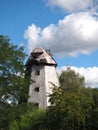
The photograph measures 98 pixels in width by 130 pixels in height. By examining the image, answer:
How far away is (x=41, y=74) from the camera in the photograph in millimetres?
81562

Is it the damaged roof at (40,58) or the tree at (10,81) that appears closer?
the tree at (10,81)

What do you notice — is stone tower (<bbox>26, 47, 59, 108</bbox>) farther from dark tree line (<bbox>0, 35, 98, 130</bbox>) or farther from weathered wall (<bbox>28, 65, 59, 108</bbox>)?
dark tree line (<bbox>0, 35, 98, 130</bbox>)

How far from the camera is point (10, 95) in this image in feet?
192

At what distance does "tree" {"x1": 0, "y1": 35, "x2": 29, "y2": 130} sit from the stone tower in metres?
17.6

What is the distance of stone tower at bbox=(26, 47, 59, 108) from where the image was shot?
78.9 metres

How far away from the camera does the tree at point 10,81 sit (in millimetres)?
56969

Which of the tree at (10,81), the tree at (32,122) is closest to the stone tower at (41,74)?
the tree at (10,81)

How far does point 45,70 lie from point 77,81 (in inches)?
308

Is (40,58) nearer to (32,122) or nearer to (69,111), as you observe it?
(32,122)

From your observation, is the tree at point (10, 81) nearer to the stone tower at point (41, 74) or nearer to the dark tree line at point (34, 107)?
the dark tree line at point (34, 107)

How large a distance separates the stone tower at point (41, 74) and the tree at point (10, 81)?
17555 millimetres

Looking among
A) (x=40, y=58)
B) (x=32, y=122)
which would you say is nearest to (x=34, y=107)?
(x=32, y=122)

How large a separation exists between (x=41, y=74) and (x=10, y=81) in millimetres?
23032

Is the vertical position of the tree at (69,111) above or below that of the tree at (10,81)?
below
